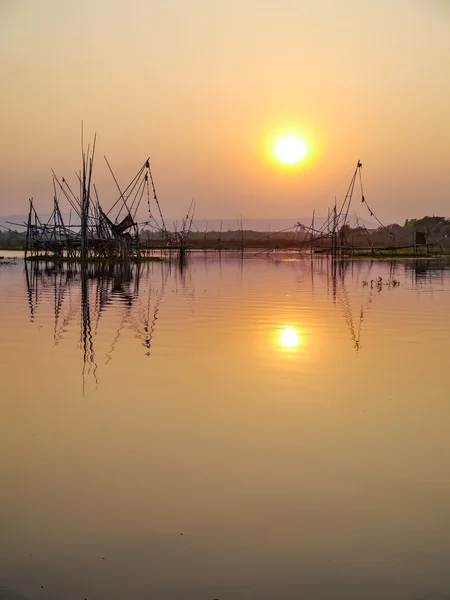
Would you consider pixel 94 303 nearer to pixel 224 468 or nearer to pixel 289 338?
pixel 289 338

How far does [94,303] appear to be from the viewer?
21.8 meters

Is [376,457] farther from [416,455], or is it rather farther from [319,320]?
[319,320]

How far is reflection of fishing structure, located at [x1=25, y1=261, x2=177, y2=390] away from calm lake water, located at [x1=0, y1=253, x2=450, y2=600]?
11.6 inches

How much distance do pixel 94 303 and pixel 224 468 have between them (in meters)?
16.1

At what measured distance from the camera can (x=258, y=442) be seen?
701cm

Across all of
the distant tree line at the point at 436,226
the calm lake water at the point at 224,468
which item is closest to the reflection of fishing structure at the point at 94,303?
the calm lake water at the point at 224,468

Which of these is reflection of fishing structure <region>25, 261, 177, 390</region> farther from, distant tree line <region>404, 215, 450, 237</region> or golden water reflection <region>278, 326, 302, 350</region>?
distant tree line <region>404, 215, 450, 237</region>

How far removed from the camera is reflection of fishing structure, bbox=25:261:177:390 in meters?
13.8

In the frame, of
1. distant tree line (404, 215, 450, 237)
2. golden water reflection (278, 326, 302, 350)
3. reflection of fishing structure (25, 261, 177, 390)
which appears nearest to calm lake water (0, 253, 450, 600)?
golden water reflection (278, 326, 302, 350)

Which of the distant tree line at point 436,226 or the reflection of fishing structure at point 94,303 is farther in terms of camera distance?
the distant tree line at point 436,226

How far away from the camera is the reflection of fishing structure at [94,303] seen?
45.1 feet

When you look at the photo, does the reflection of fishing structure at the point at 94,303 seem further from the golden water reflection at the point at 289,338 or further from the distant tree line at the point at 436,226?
the distant tree line at the point at 436,226

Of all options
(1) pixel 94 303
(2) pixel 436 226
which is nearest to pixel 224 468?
(1) pixel 94 303

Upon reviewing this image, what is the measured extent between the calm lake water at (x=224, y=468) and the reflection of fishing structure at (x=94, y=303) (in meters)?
0.30
